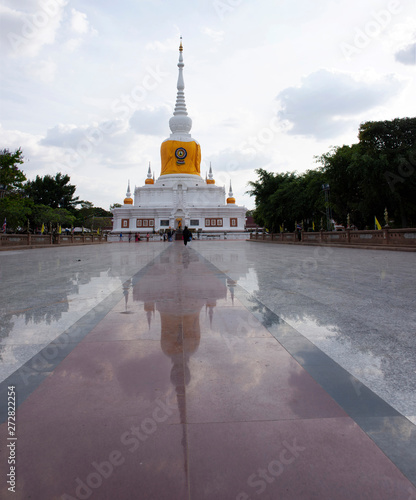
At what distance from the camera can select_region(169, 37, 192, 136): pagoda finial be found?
2628 inches

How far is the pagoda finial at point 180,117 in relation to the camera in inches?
2628

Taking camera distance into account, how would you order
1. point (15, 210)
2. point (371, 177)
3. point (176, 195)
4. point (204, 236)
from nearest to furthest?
1. point (371, 177)
2. point (15, 210)
3. point (204, 236)
4. point (176, 195)

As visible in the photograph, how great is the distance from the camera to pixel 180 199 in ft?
212

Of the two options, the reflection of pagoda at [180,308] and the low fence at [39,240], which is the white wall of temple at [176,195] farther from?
the reflection of pagoda at [180,308]

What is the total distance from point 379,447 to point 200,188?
67070 mm

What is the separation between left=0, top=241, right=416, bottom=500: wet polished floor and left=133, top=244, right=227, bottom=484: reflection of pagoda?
26 mm

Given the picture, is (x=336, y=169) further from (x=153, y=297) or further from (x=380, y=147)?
(x=153, y=297)

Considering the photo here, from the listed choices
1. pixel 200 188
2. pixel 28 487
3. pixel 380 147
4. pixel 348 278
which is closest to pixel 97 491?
pixel 28 487

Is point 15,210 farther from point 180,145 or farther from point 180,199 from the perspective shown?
point 180,145

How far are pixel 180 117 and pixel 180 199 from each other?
52.4ft

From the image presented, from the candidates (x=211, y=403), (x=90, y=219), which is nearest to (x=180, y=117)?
(x=90, y=219)

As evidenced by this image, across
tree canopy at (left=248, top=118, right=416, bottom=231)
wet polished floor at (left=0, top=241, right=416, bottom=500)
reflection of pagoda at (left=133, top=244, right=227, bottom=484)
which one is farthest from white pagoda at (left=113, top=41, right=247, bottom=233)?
Result: wet polished floor at (left=0, top=241, right=416, bottom=500)

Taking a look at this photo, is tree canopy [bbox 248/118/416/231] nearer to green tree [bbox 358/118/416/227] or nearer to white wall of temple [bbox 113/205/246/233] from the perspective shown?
green tree [bbox 358/118/416/227]

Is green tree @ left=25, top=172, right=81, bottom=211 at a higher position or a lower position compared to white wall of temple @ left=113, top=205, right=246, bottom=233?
higher
